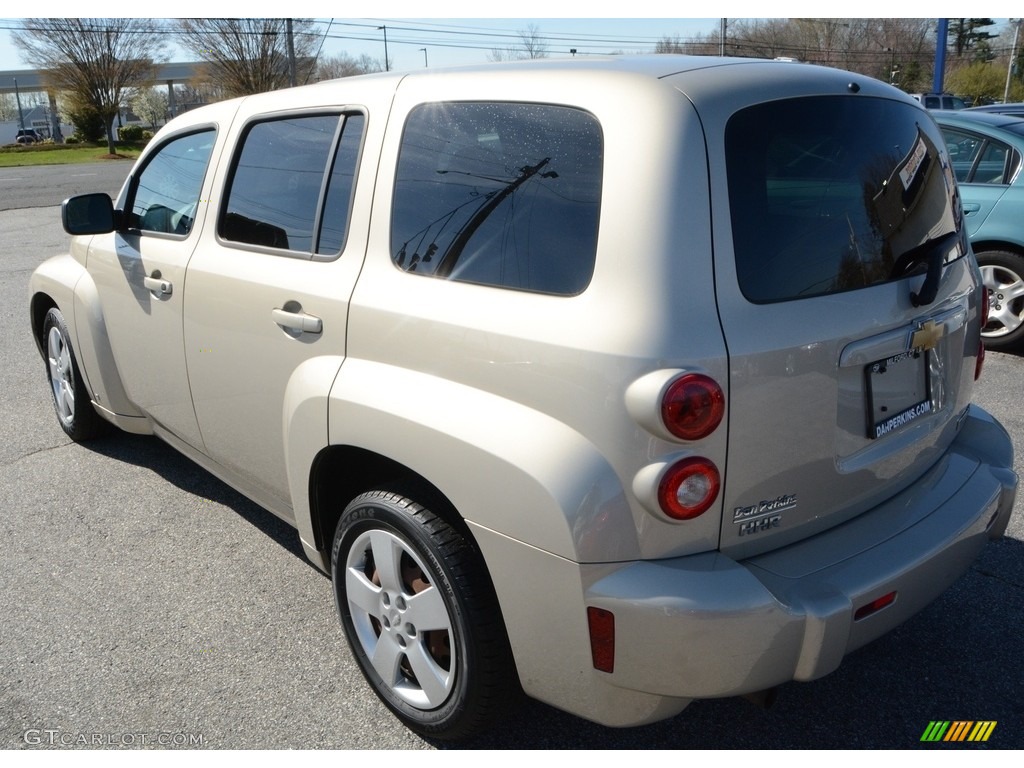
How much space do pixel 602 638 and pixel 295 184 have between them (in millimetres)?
1854

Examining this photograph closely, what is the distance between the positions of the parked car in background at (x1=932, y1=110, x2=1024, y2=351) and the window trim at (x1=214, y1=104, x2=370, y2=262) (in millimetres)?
4888

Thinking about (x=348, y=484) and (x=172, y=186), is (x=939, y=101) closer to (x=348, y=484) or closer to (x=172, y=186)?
(x=172, y=186)

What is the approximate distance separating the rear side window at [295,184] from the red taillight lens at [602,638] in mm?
1395

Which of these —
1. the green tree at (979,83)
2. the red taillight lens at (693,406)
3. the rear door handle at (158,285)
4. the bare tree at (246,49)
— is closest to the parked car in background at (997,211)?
the red taillight lens at (693,406)

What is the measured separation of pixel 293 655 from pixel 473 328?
149cm

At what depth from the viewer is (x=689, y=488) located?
2.04m

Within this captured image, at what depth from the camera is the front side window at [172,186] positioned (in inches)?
142

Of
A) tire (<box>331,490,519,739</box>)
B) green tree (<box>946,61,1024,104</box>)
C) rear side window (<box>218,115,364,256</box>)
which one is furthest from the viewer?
green tree (<box>946,61,1024,104</box>)

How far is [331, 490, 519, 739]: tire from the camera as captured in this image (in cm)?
233

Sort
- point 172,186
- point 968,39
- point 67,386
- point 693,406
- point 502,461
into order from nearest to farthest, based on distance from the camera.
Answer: point 693,406 → point 502,461 → point 172,186 → point 67,386 → point 968,39

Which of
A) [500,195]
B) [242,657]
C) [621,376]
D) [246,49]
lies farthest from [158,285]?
[246,49]

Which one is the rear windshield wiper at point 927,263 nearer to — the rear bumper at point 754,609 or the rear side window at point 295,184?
the rear bumper at point 754,609

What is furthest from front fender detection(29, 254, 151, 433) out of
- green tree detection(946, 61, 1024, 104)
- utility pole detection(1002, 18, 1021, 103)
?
utility pole detection(1002, 18, 1021, 103)

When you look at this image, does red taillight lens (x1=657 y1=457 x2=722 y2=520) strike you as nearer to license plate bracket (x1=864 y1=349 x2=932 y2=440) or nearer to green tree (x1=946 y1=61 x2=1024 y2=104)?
license plate bracket (x1=864 y1=349 x2=932 y2=440)
